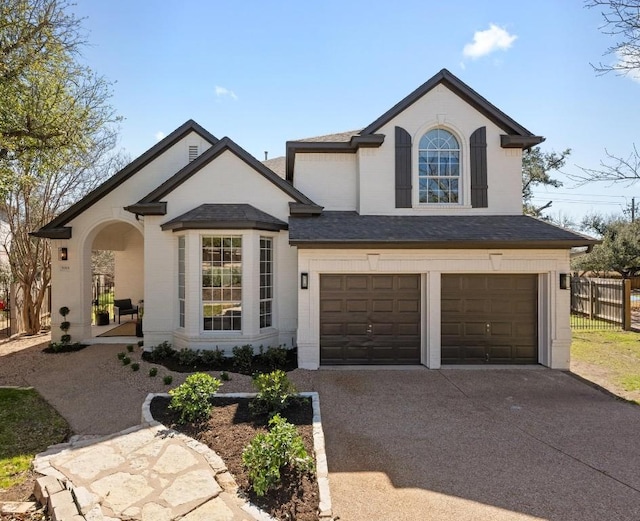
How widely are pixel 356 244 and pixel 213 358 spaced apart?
4757 millimetres

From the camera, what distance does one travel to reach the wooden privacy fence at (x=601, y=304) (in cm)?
1498

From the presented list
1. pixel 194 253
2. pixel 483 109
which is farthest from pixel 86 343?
pixel 483 109

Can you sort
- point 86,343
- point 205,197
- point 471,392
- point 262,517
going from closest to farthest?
point 262,517
point 471,392
point 205,197
point 86,343

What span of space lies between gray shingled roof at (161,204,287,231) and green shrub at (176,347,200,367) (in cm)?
331

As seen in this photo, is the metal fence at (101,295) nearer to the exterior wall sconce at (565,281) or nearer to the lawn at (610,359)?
the exterior wall sconce at (565,281)

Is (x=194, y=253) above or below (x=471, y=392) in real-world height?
above

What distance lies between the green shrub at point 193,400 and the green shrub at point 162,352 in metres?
4.24

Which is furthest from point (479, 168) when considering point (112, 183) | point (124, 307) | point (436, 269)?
point (124, 307)

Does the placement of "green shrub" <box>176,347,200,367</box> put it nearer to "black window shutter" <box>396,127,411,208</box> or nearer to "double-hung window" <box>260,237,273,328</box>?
"double-hung window" <box>260,237,273,328</box>

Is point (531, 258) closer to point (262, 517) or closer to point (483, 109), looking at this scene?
point (483, 109)

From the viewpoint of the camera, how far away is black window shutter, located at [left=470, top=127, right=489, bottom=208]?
448 inches

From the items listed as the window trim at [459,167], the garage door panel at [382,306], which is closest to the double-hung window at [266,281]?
the garage door panel at [382,306]

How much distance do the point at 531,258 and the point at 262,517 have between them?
360 inches

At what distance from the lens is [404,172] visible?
11.4m
